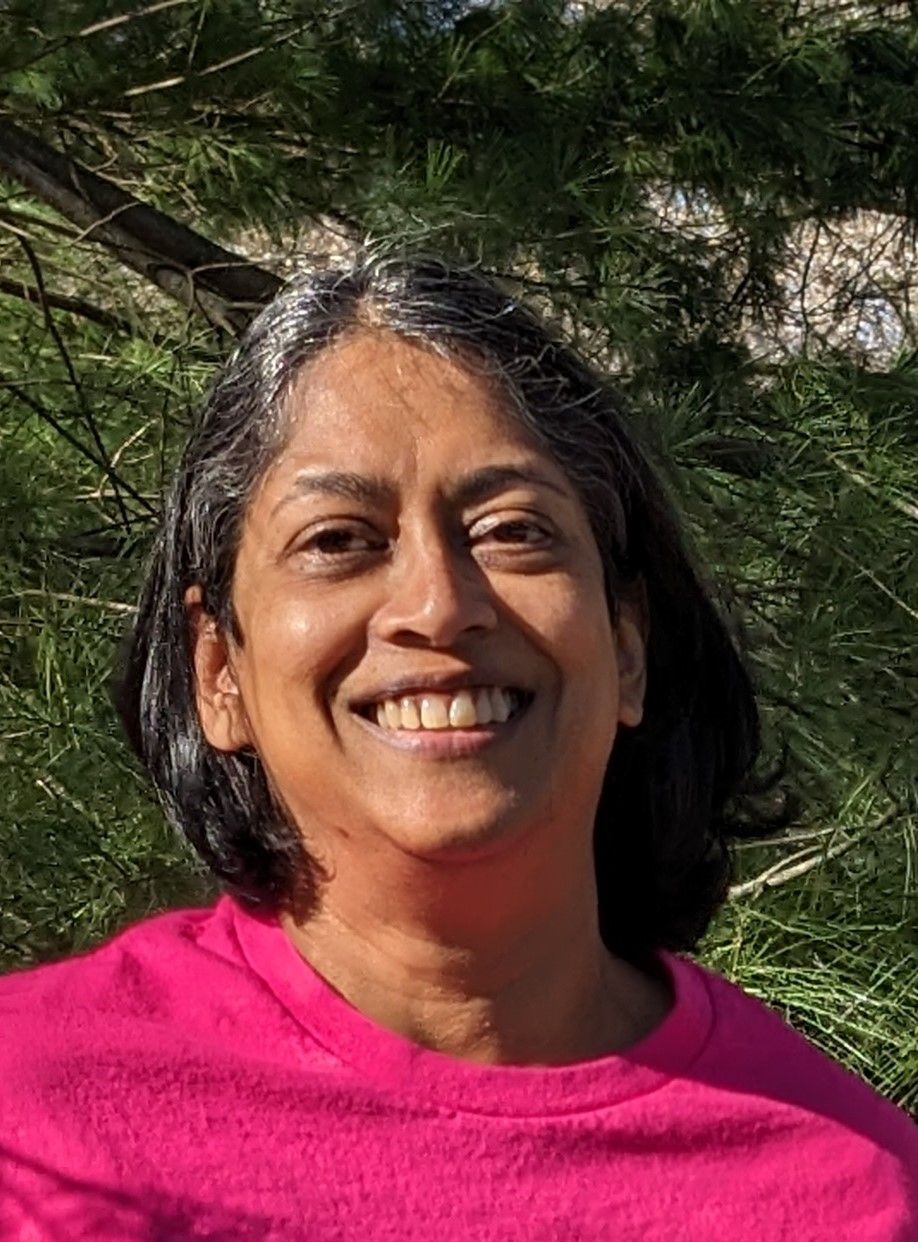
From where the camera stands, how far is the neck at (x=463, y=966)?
3.14 ft

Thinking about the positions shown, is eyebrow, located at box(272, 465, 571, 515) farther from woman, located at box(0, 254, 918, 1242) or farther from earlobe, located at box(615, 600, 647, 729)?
earlobe, located at box(615, 600, 647, 729)

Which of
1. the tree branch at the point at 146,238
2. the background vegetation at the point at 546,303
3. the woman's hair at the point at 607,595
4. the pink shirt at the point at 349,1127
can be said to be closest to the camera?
the pink shirt at the point at 349,1127

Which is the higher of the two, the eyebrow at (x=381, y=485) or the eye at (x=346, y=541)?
the eyebrow at (x=381, y=485)

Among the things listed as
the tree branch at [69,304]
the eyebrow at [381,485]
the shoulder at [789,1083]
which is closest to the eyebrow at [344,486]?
the eyebrow at [381,485]

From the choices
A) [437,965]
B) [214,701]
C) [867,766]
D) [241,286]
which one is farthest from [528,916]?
[241,286]

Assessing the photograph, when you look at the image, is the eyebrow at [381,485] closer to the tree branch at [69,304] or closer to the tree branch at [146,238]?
the tree branch at [146,238]

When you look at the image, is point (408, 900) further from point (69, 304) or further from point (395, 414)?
point (69, 304)

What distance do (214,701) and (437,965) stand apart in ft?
0.57

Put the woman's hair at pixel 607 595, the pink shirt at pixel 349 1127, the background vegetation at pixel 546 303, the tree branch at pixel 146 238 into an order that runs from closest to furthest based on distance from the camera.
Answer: the pink shirt at pixel 349 1127 < the woman's hair at pixel 607 595 < the background vegetation at pixel 546 303 < the tree branch at pixel 146 238

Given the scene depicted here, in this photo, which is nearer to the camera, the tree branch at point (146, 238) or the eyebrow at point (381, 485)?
the eyebrow at point (381, 485)

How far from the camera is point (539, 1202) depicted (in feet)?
3.04

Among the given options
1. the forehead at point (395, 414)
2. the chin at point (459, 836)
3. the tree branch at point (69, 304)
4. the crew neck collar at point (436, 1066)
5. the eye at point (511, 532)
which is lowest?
the crew neck collar at point (436, 1066)

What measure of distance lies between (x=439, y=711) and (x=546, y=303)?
2.11 ft

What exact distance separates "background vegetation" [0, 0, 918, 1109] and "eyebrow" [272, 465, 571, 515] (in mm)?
434
